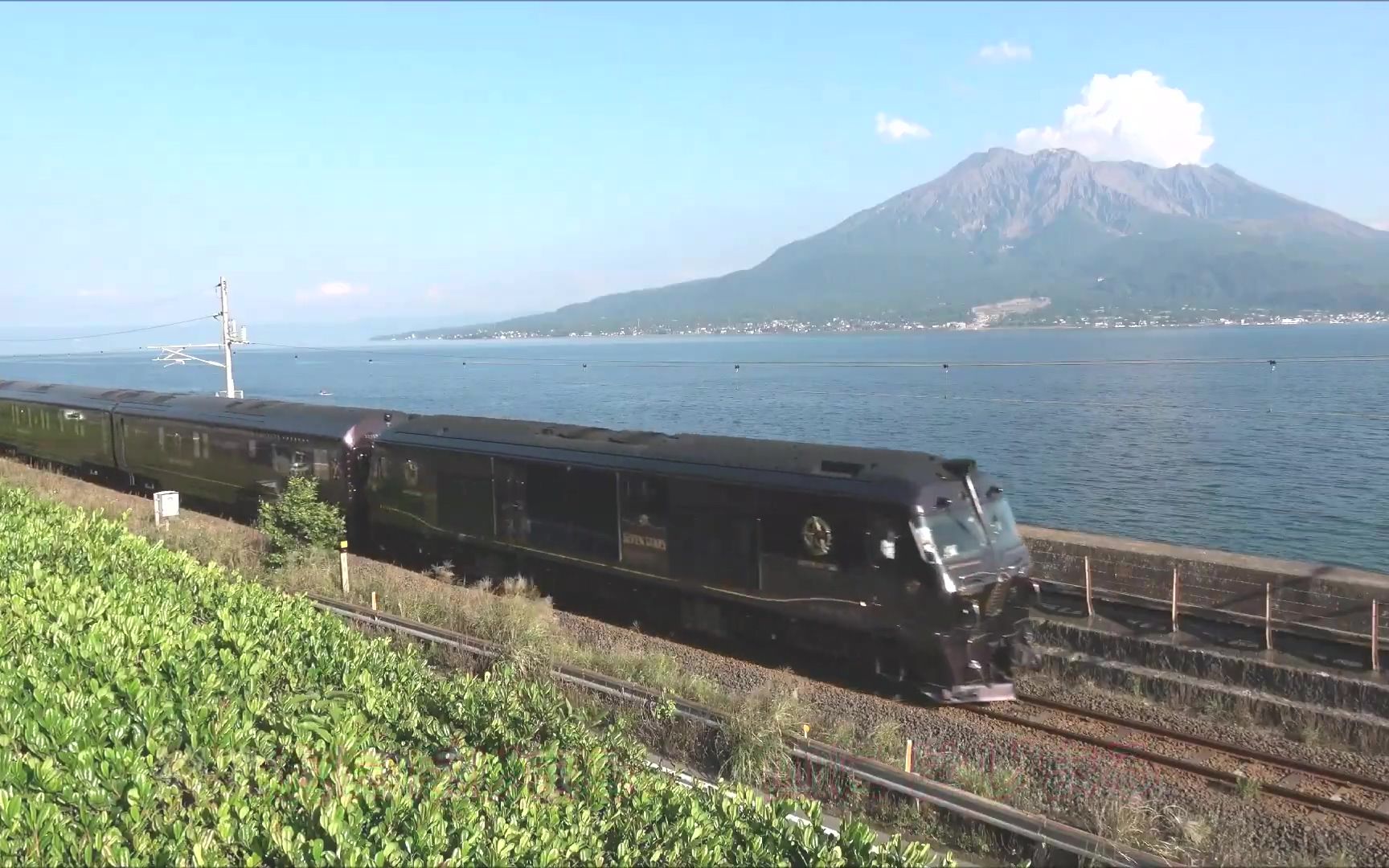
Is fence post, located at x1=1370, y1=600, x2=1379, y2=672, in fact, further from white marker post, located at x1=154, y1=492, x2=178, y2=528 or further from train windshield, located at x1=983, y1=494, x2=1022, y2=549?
white marker post, located at x1=154, y1=492, x2=178, y2=528

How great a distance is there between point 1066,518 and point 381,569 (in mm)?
23055

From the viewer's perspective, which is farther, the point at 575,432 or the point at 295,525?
the point at 295,525

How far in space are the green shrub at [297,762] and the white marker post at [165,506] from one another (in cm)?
1206

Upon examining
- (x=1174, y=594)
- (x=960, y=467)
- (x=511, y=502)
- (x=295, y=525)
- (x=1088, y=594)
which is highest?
(x=960, y=467)

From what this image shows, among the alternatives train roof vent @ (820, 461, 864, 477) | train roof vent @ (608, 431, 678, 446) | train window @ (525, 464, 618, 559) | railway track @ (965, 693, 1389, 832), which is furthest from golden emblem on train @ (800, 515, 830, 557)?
train window @ (525, 464, 618, 559)

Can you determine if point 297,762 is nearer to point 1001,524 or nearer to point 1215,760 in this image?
point 1001,524

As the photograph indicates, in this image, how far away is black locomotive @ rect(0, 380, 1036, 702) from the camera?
12062 millimetres

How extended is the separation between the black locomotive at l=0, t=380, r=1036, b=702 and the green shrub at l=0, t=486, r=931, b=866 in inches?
206

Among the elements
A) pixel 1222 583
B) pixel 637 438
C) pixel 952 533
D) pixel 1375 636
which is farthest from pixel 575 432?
pixel 1375 636

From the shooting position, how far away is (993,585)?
1206 cm

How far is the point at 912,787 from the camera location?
340 inches

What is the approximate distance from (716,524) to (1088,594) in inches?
229

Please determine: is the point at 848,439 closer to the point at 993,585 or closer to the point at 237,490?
the point at 237,490

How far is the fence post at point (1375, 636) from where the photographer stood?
12688mm
